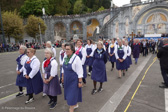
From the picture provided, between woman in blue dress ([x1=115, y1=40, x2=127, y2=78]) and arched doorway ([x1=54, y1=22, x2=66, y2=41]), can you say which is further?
arched doorway ([x1=54, y1=22, x2=66, y2=41])

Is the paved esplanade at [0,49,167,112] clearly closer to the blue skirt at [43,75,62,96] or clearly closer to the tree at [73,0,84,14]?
the blue skirt at [43,75,62,96]

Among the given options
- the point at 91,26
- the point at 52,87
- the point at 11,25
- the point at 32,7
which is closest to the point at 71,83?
the point at 52,87

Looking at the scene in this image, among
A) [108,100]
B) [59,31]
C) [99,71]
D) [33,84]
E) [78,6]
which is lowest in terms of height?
[108,100]

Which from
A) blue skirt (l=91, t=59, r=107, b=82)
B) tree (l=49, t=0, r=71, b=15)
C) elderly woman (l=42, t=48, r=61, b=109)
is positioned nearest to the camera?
elderly woman (l=42, t=48, r=61, b=109)

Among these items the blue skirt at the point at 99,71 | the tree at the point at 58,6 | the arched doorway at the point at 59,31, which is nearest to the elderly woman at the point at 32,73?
the blue skirt at the point at 99,71

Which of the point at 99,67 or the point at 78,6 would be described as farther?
the point at 78,6

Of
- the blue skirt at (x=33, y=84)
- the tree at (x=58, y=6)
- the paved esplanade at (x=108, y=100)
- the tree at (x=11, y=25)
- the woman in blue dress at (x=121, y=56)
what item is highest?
the tree at (x=58, y=6)

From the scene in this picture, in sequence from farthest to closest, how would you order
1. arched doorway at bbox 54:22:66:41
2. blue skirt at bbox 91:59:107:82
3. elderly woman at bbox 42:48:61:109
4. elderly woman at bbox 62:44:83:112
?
arched doorway at bbox 54:22:66:41 < blue skirt at bbox 91:59:107:82 < elderly woman at bbox 42:48:61:109 < elderly woman at bbox 62:44:83:112

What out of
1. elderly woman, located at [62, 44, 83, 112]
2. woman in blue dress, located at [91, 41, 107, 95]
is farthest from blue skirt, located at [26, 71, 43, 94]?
woman in blue dress, located at [91, 41, 107, 95]

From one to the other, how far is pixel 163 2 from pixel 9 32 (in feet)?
105

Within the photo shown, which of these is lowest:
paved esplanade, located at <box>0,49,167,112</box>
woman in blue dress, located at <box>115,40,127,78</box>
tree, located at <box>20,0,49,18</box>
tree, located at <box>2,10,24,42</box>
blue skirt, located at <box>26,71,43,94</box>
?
paved esplanade, located at <box>0,49,167,112</box>

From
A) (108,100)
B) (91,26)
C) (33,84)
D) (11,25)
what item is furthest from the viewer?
(91,26)

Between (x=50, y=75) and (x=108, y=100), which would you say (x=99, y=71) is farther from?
(x=50, y=75)

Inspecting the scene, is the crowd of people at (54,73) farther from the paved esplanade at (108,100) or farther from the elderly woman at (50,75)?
the paved esplanade at (108,100)
